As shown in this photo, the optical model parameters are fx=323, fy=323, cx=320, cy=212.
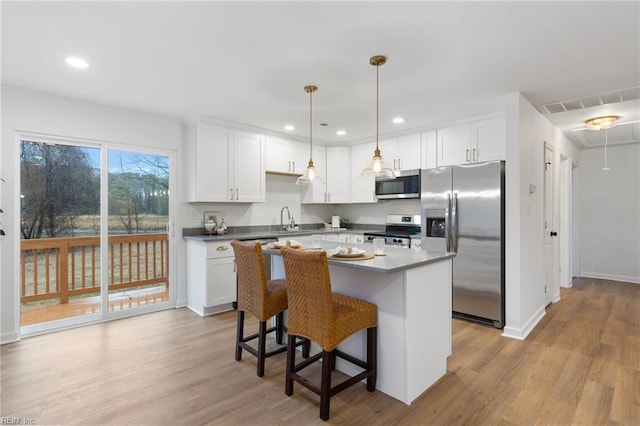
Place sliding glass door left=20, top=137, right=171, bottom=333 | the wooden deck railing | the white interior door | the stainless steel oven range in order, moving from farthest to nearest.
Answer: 1. the stainless steel oven range
2. the white interior door
3. the wooden deck railing
4. sliding glass door left=20, top=137, right=171, bottom=333

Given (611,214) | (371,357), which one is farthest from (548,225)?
(371,357)

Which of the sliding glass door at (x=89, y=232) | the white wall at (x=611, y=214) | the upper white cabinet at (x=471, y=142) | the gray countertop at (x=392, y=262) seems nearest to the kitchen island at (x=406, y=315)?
the gray countertop at (x=392, y=262)

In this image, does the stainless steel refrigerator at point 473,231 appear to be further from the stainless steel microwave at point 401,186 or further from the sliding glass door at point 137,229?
the sliding glass door at point 137,229

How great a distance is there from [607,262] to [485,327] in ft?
13.1

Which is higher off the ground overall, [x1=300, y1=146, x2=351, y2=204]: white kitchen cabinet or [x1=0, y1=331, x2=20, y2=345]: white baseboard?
[x1=300, y1=146, x2=351, y2=204]: white kitchen cabinet

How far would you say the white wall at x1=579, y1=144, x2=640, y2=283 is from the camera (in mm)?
5473

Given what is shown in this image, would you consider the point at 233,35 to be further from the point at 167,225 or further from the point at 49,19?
the point at 167,225

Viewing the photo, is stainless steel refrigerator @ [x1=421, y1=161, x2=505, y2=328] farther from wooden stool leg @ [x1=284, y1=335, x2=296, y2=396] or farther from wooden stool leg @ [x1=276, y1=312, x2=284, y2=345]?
wooden stool leg @ [x1=284, y1=335, x2=296, y2=396]

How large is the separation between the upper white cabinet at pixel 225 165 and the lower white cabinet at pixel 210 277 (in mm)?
648

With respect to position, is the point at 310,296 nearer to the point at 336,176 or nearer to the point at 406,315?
the point at 406,315

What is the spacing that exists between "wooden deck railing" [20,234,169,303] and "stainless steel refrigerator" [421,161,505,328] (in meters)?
3.55

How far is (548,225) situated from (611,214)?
2.63 metres

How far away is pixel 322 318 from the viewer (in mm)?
2004


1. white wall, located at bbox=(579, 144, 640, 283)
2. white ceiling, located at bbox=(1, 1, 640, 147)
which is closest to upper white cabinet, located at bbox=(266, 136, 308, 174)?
white ceiling, located at bbox=(1, 1, 640, 147)
